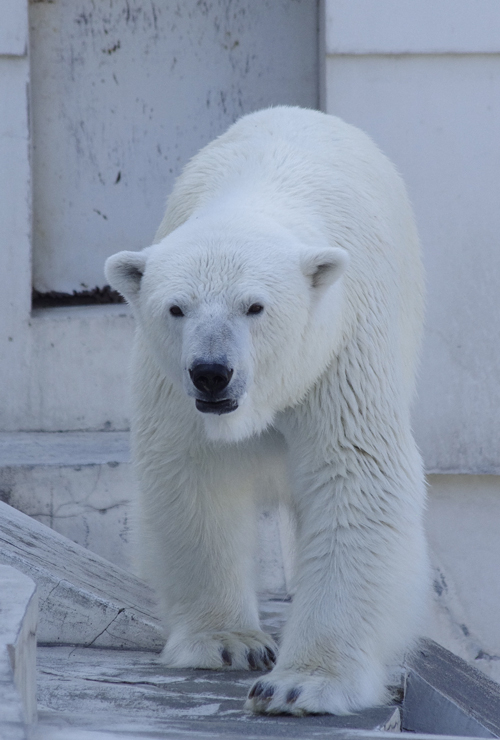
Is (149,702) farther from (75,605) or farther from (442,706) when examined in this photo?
(442,706)

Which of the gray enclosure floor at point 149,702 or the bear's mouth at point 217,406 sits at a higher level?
the bear's mouth at point 217,406

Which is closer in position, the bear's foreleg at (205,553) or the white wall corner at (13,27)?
the bear's foreleg at (205,553)

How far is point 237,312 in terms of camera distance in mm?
2074

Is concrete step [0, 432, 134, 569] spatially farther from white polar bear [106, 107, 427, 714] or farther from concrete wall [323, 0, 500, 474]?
concrete wall [323, 0, 500, 474]

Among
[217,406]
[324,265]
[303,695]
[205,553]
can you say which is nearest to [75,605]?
[205,553]

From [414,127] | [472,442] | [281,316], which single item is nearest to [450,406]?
[472,442]

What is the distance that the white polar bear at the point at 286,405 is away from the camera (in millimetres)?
2123

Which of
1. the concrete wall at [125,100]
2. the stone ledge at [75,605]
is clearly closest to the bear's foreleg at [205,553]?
the stone ledge at [75,605]

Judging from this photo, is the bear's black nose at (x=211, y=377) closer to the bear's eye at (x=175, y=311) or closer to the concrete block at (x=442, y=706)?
the bear's eye at (x=175, y=311)

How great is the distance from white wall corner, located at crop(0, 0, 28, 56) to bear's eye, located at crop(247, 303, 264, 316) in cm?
260

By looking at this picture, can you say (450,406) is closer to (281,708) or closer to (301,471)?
(301,471)

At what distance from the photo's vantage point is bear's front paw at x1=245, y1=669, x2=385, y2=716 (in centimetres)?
210

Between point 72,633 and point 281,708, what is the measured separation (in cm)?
86

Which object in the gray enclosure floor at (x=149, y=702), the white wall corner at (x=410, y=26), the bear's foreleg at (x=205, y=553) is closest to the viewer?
the gray enclosure floor at (x=149, y=702)
